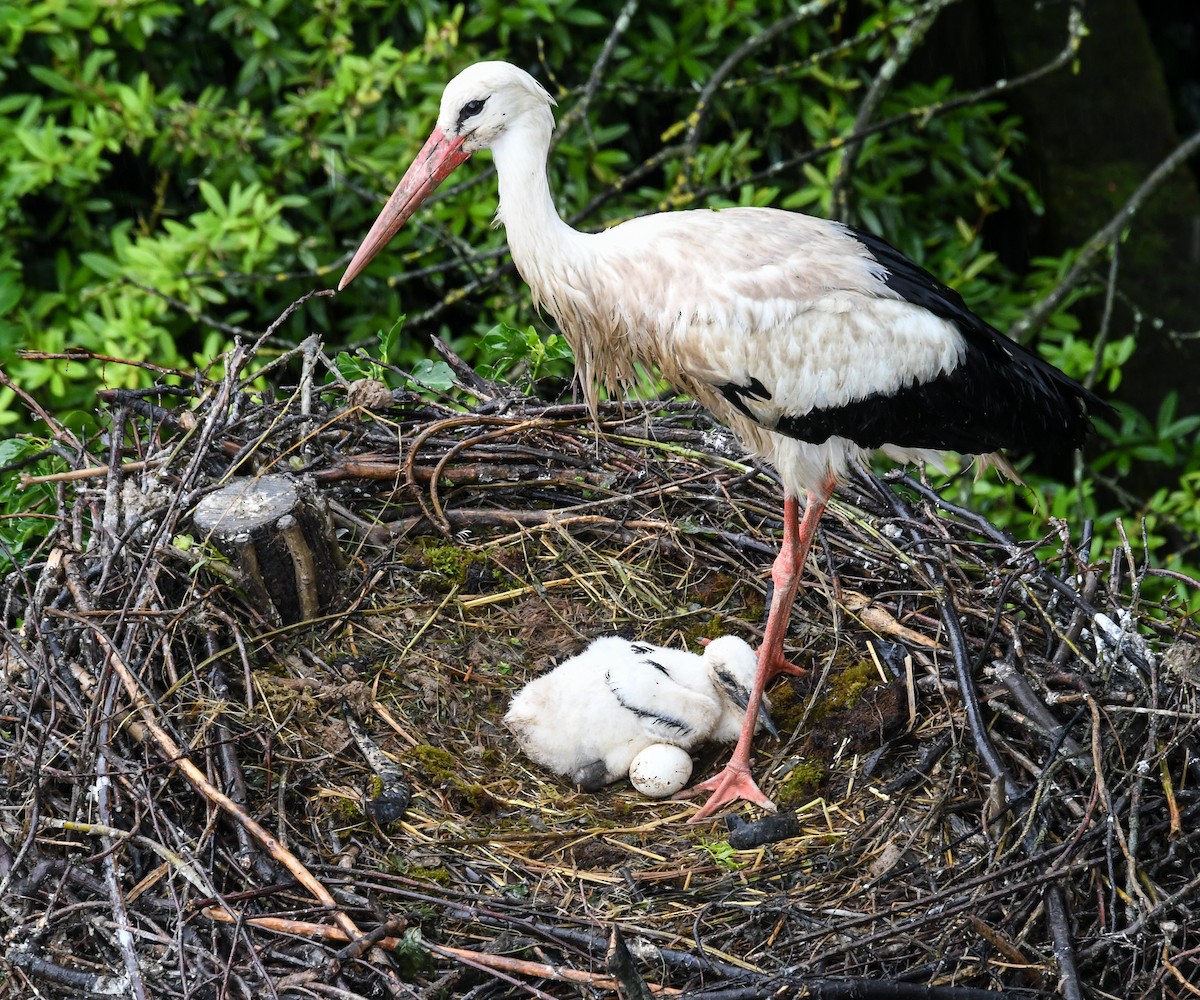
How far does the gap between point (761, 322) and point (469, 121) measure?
1.01m

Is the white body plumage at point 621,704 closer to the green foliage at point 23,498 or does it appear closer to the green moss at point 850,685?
the green moss at point 850,685

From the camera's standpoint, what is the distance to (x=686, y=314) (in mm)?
3865

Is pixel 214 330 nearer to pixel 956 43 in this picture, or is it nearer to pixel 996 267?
pixel 996 267

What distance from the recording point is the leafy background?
5.84 meters

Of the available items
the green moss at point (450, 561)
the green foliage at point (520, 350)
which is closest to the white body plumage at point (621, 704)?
the green moss at point (450, 561)

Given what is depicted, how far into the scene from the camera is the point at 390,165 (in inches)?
238

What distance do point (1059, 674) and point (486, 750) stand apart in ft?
5.55

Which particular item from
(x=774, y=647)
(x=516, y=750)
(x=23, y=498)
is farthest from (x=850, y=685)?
(x=23, y=498)

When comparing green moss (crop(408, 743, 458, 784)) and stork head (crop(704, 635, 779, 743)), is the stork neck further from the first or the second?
green moss (crop(408, 743, 458, 784))

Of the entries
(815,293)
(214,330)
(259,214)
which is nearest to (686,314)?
(815,293)

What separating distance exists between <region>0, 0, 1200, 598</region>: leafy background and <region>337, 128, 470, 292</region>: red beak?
57.9 inches

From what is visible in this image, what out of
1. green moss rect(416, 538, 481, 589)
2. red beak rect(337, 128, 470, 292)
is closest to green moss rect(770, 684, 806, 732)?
green moss rect(416, 538, 481, 589)

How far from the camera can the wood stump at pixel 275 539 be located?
3973 mm

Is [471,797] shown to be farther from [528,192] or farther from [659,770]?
[528,192]
